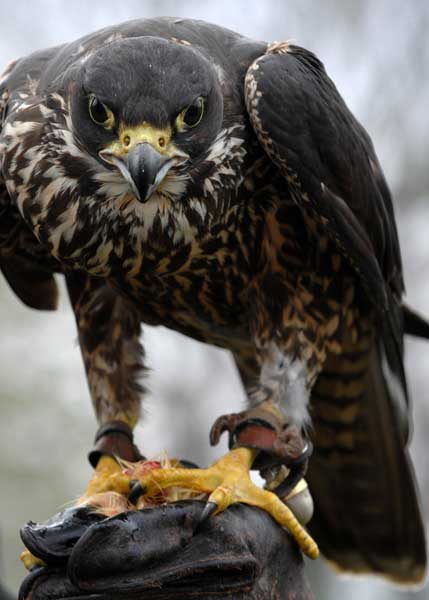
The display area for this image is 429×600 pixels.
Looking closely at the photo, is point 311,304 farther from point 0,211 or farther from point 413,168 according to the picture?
point 413,168

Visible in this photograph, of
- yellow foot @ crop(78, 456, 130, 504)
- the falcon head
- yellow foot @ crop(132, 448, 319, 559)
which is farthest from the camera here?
yellow foot @ crop(78, 456, 130, 504)

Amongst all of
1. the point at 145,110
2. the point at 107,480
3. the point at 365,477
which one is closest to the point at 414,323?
the point at 365,477

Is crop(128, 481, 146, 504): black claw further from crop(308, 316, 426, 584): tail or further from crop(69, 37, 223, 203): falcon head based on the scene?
crop(308, 316, 426, 584): tail

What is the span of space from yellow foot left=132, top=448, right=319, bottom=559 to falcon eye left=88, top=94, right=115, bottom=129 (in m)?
1.07

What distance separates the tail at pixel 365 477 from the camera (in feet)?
14.4

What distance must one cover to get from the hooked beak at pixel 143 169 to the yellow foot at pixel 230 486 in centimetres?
91

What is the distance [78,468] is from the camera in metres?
14.1

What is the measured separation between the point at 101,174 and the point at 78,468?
11240mm

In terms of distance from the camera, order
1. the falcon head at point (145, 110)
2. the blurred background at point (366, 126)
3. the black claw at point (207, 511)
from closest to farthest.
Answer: the falcon head at point (145, 110) → the black claw at point (207, 511) → the blurred background at point (366, 126)

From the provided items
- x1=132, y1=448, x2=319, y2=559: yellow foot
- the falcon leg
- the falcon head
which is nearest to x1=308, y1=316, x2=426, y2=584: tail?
the falcon leg

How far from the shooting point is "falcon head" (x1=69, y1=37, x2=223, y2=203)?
3.03m

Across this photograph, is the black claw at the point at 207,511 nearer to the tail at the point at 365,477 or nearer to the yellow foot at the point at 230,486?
the yellow foot at the point at 230,486

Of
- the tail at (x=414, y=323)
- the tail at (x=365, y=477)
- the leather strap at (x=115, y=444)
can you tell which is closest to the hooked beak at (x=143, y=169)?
the leather strap at (x=115, y=444)

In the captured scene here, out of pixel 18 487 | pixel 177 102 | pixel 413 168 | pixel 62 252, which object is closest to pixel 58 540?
pixel 62 252
